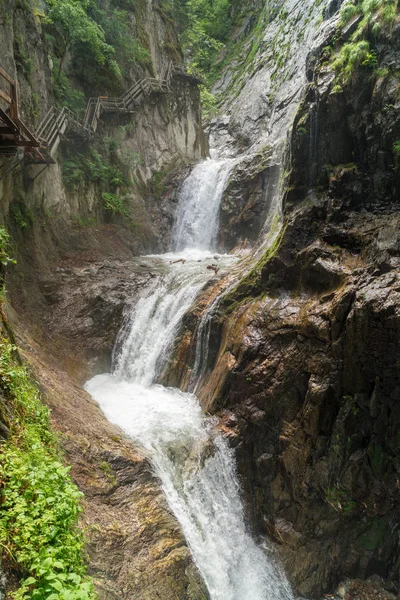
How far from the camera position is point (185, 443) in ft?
29.6

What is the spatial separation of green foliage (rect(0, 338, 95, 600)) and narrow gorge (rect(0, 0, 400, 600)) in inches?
0.9

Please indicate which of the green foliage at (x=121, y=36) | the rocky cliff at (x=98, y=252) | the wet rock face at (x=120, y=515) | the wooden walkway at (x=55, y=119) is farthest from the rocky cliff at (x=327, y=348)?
the green foliage at (x=121, y=36)

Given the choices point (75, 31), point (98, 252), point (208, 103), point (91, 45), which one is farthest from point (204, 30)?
point (98, 252)

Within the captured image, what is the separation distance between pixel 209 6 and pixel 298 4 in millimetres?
15750

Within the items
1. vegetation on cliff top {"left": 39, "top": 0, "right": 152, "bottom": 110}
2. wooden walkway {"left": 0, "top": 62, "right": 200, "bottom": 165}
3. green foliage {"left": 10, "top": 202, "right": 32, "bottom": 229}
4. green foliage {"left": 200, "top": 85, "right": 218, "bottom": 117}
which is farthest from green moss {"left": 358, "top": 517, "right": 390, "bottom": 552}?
green foliage {"left": 200, "top": 85, "right": 218, "bottom": 117}

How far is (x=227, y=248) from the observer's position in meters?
19.0

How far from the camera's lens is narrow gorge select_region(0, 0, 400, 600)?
610cm

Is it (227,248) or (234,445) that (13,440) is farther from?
(227,248)

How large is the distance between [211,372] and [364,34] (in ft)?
31.3

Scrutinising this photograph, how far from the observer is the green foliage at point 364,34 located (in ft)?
29.6

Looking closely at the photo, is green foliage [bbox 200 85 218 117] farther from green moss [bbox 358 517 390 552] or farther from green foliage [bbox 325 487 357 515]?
green moss [bbox 358 517 390 552]

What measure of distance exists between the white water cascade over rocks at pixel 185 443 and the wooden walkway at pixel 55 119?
6.04 metres

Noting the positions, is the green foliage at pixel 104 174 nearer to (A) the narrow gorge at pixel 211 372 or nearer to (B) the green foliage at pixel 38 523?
(A) the narrow gorge at pixel 211 372

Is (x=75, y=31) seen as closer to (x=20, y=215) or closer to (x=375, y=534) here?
(x=20, y=215)
